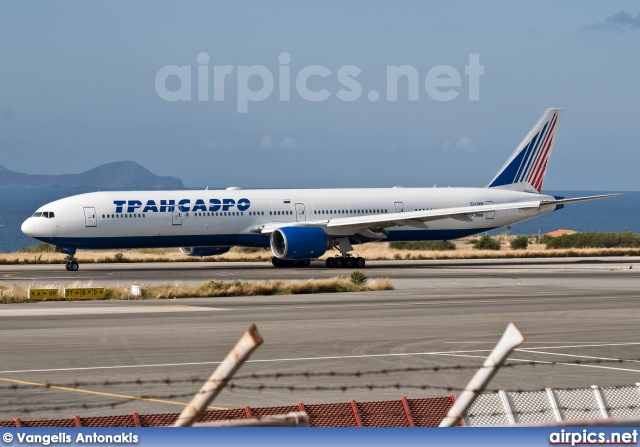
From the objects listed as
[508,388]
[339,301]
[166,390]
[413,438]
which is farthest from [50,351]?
[413,438]

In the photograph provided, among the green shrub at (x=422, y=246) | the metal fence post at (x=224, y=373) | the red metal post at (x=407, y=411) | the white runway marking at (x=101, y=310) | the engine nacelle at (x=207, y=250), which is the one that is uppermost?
the green shrub at (x=422, y=246)

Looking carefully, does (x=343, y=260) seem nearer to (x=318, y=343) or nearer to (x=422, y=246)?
(x=318, y=343)

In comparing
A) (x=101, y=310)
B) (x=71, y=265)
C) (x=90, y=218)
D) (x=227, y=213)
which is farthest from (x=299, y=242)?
(x=101, y=310)

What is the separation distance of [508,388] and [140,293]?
22.5m

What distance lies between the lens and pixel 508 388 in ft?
58.6

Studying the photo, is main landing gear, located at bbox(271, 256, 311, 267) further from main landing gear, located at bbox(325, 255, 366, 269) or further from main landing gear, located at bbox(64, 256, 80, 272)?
main landing gear, located at bbox(64, 256, 80, 272)

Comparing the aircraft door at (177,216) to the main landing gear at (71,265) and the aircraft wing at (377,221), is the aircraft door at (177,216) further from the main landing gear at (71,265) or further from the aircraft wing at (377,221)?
the main landing gear at (71,265)

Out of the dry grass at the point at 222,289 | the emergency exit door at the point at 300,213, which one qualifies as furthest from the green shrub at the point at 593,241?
the dry grass at the point at 222,289

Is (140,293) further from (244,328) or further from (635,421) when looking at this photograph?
(635,421)

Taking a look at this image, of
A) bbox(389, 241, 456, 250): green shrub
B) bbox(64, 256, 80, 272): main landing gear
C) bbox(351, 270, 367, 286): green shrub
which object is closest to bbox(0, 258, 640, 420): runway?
bbox(351, 270, 367, 286): green shrub

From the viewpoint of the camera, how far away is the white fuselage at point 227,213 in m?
52.1

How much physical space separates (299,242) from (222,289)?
44.5 feet

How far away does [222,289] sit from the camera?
3997 cm

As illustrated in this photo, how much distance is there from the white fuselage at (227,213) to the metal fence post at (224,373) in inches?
1825
